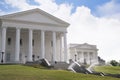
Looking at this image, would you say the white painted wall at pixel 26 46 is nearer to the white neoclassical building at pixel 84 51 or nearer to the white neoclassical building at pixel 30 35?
the white neoclassical building at pixel 30 35

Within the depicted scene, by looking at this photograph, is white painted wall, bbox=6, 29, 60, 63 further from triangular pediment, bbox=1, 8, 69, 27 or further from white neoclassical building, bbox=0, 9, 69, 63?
triangular pediment, bbox=1, 8, 69, 27

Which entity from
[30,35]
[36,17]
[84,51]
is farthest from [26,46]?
[84,51]

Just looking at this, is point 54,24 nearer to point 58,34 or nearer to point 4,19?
point 58,34


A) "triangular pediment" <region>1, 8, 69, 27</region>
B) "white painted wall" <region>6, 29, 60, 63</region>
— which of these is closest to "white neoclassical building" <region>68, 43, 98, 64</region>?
"white painted wall" <region>6, 29, 60, 63</region>

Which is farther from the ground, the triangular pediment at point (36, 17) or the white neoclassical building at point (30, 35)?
the triangular pediment at point (36, 17)

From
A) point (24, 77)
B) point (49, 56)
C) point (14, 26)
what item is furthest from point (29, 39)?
point (24, 77)

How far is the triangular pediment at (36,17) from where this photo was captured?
53.2 m

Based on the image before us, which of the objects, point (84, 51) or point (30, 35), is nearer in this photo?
point (30, 35)

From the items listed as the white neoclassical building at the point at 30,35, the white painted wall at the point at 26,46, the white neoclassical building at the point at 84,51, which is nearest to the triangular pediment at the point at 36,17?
the white neoclassical building at the point at 30,35

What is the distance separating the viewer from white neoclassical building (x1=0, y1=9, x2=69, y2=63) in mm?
52469

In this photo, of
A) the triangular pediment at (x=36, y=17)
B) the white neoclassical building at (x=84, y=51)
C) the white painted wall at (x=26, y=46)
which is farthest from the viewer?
the white neoclassical building at (x=84, y=51)

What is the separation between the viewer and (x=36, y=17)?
55.6 meters

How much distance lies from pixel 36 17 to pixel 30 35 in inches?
187

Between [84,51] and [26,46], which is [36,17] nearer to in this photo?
[26,46]
